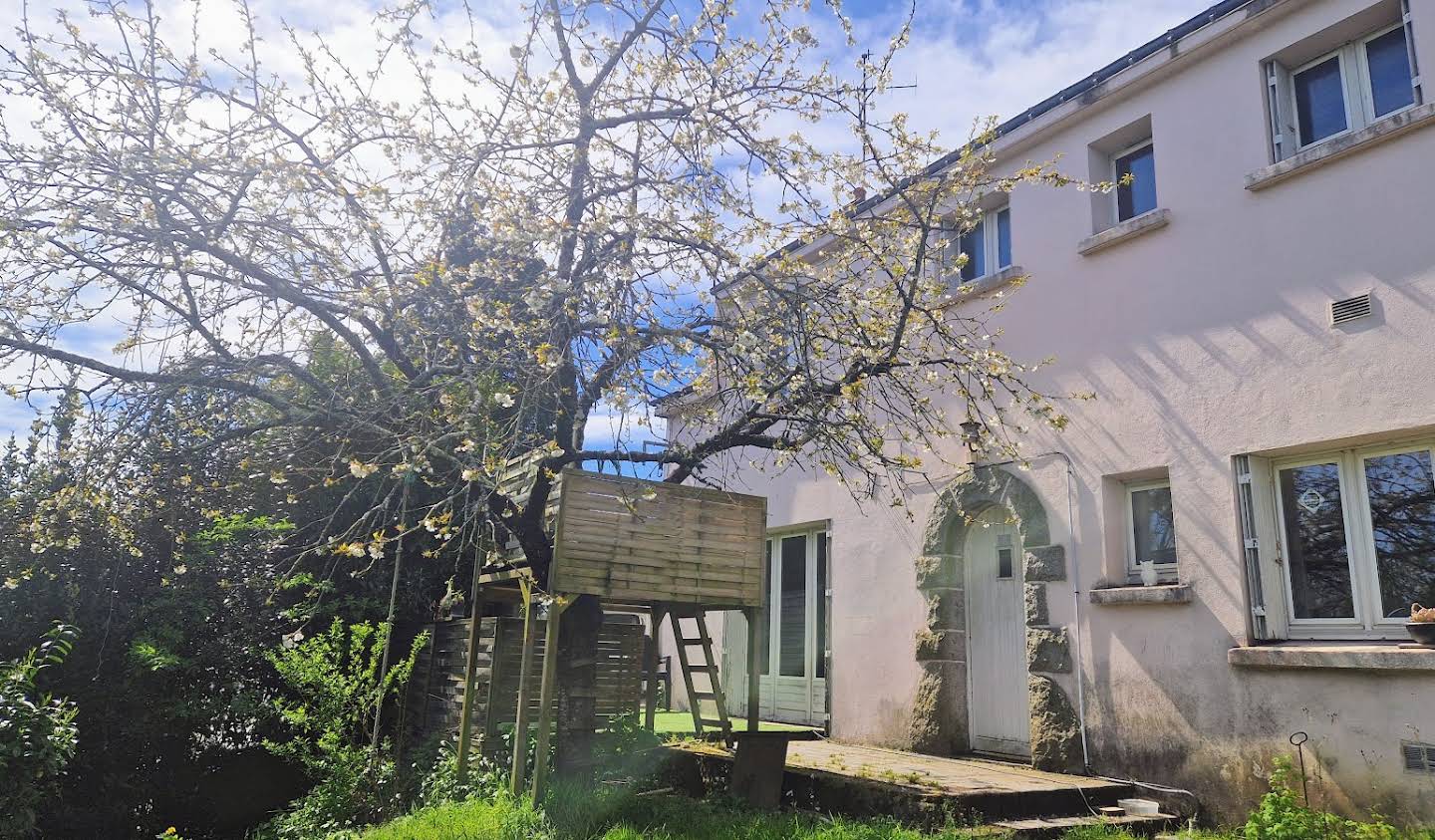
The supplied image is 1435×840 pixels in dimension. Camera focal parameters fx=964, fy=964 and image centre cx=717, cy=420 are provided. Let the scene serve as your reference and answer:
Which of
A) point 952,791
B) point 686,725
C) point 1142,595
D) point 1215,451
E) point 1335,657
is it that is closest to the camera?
point 1335,657

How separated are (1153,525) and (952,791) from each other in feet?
8.99

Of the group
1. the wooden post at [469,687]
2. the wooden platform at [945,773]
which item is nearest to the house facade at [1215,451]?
the wooden platform at [945,773]

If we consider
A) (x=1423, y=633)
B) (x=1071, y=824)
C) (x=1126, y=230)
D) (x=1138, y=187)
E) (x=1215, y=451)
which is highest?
(x=1138, y=187)

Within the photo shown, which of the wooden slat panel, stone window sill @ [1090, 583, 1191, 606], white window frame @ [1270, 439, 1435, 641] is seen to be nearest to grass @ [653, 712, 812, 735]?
the wooden slat panel

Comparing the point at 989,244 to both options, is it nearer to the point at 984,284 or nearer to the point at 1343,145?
the point at 984,284

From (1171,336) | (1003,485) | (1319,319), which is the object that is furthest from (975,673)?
(1319,319)

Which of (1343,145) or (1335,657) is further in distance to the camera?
(1343,145)

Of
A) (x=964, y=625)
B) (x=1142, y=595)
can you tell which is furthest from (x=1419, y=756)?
(x=964, y=625)

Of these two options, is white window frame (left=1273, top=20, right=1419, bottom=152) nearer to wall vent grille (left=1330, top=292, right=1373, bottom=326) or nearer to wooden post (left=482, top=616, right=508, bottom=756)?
wall vent grille (left=1330, top=292, right=1373, bottom=326)

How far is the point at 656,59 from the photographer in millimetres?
7023

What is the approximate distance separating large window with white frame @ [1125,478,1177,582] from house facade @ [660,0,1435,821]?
2cm

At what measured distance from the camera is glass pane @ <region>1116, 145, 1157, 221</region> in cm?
799

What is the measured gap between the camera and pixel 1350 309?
6215 millimetres

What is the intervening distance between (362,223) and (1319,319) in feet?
21.1
